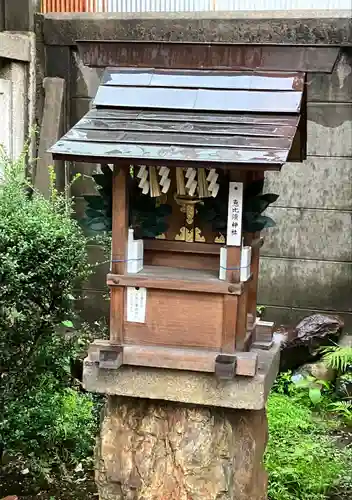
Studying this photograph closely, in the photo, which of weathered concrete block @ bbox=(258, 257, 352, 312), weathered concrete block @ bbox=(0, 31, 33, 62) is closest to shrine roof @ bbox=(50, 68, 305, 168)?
weathered concrete block @ bbox=(0, 31, 33, 62)

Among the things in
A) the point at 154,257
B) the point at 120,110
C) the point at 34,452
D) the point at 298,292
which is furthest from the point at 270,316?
the point at 120,110

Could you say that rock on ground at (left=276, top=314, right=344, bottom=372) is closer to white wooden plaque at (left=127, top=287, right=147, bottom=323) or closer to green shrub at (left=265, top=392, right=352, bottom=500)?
green shrub at (left=265, top=392, right=352, bottom=500)

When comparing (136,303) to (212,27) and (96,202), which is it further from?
(212,27)

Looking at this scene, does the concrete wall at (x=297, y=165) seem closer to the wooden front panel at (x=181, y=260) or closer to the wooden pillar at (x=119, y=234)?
the wooden front panel at (x=181, y=260)

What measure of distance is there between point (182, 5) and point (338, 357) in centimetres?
458

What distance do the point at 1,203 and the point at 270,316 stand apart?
4178 millimetres

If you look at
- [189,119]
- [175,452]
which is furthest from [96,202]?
[175,452]

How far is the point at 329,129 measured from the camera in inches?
289

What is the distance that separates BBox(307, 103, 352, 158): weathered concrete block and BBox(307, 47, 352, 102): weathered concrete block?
0.27ft

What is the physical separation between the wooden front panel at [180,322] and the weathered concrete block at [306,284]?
13.6 ft

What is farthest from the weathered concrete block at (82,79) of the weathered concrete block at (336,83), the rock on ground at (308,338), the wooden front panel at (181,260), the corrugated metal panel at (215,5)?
the wooden front panel at (181,260)

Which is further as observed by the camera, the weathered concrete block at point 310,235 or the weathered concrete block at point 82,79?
the weathered concrete block at point 82,79

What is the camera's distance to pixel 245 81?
3715 mm

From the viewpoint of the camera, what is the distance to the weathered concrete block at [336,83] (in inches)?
282
